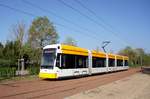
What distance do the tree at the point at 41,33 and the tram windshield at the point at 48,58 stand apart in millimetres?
30843

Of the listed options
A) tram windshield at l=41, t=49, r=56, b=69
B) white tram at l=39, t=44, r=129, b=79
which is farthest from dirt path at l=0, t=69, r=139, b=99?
tram windshield at l=41, t=49, r=56, b=69

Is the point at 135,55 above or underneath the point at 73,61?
above

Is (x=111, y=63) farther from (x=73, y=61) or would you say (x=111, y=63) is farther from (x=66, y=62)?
(x=66, y=62)

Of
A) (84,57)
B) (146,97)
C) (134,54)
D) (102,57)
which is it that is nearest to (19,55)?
(102,57)

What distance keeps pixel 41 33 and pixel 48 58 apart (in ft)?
105

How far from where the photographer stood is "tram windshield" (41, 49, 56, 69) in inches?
755

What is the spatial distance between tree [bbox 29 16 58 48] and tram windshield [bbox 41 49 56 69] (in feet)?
101

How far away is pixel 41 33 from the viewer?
5075 cm

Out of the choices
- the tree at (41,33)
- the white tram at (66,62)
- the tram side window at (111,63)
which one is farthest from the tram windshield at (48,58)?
the tree at (41,33)

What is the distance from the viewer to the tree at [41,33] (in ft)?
166

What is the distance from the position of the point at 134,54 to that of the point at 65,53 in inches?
3639

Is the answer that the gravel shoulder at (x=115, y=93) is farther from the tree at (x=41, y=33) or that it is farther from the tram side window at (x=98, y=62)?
the tree at (x=41, y=33)

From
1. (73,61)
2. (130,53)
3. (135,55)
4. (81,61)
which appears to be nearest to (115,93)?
(73,61)

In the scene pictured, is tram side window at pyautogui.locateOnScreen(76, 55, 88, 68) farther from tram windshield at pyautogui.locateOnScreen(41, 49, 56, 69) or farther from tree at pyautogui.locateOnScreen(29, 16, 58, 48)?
tree at pyautogui.locateOnScreen(29, 16, 58, 48)
